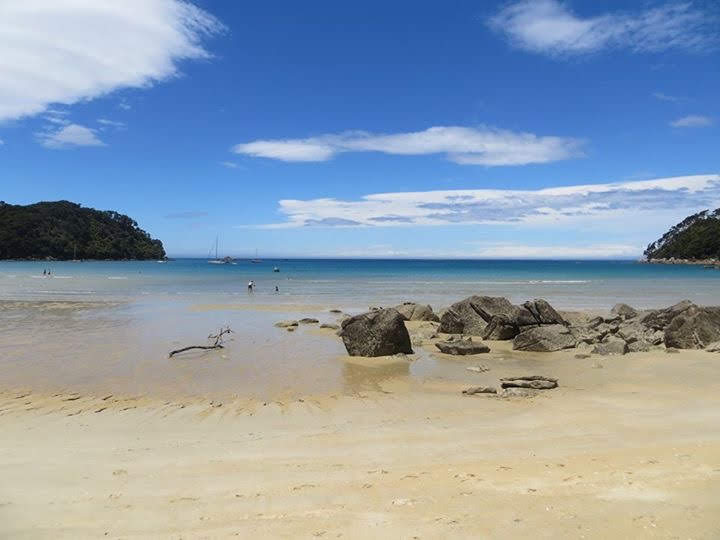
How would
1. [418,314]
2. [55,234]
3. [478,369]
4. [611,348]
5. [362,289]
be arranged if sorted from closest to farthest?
1. [478,369]
2. [611,348]
3. [418,314]
4. [362,289]
5. [55,234]

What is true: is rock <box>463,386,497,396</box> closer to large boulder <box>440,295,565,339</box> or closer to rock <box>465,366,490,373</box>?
rock <box>465,366,490,373</box>

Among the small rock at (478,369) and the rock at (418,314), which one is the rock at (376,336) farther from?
the rock at (418,314)

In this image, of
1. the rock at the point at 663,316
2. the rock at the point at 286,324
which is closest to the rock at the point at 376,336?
the rock at the point at 286,324

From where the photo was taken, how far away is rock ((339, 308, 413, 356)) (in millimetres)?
15773

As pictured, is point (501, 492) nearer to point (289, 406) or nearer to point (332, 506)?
point (332, 506)

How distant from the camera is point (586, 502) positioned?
17.4 feet

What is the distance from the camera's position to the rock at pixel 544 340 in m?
16.6

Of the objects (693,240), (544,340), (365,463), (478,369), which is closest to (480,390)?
(478,369)

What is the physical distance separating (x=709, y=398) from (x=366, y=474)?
7697 mm

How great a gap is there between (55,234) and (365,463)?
623 ft

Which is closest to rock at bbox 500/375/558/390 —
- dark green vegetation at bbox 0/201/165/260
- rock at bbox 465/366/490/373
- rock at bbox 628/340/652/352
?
rock at bbox 465/366/490/373

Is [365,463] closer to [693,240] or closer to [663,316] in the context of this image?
[663,316]

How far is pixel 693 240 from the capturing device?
495ft

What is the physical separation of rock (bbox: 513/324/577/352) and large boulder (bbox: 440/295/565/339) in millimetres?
1525
